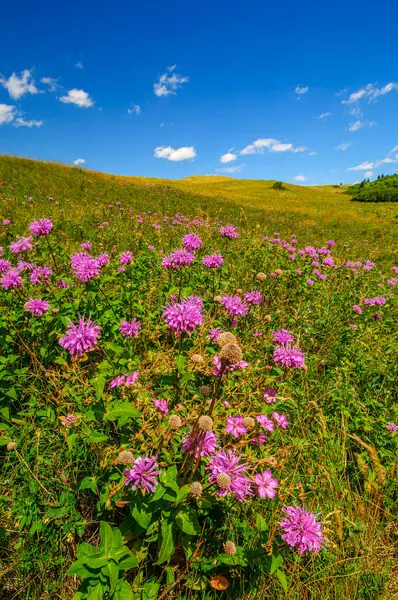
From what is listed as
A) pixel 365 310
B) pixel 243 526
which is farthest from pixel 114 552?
pixel 365 310

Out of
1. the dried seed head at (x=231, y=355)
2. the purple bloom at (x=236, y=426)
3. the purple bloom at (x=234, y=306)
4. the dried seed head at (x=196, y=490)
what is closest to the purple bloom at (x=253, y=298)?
the purple bloom at (x=234, y=306)

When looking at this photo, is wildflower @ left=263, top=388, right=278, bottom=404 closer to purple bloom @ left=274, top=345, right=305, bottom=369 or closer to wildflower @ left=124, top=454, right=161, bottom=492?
purple bloom @ left=274, top=345, right=305, bottom=369

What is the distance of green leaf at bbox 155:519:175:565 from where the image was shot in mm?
1509

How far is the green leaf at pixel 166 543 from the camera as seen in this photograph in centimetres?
151

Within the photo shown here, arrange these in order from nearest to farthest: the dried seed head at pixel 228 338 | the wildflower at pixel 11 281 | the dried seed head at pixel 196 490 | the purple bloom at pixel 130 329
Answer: the dried seed head at pixel 196 490 < the dried seed head at pixel 228 338 < the purple bloom at pixel 130 329 < the wildflower at pixel 11 281

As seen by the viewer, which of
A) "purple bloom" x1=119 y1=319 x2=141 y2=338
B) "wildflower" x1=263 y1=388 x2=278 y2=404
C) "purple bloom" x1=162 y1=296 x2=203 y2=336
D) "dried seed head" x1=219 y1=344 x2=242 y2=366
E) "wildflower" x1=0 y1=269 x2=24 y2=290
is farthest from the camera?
"wildflower" x1=0 y1=269 x2=24 y2=290

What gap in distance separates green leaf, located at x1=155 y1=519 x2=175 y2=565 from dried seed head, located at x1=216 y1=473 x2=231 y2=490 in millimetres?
368

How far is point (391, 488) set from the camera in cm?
243

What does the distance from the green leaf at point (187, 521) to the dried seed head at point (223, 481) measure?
24cm

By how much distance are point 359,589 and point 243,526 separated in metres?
0.79

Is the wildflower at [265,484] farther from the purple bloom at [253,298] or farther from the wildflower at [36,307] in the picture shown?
the wildflower at [36,307]

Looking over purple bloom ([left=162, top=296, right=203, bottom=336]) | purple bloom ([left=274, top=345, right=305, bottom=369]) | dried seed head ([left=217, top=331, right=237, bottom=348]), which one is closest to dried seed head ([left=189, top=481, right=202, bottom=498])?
dried seed head ([left=217, top=331, right=237, bottom=348])

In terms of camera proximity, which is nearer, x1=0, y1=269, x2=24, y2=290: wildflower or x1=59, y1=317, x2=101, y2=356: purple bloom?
x1=59, y1=317, x2=101, y2=356: purple bloom

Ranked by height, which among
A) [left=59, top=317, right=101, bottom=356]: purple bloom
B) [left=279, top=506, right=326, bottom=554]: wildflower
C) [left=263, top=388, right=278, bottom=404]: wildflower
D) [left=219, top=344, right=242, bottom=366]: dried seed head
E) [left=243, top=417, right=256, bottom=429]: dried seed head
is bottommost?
[left=279, top=506, right=326, bottom=554]: wildflower
